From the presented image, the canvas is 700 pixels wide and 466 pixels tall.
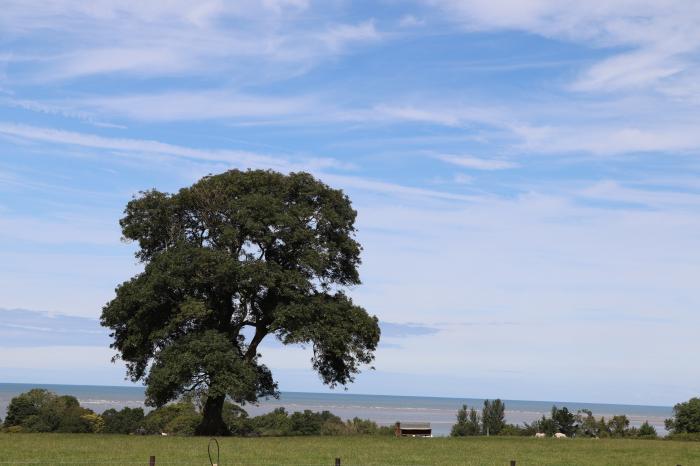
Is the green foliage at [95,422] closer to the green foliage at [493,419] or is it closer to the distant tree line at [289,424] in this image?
the distant tree line at [289,424]

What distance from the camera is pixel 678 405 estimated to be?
55.2 meters

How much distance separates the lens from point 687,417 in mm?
53625

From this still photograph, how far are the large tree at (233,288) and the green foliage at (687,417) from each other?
67.2 ft

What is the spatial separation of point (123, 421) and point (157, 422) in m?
2.41

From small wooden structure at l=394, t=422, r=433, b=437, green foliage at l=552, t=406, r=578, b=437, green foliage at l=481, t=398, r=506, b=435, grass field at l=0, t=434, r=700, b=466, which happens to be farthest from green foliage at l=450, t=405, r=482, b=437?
grass field at l=0, t=434, r=700, b=466

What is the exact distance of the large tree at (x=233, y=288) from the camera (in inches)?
1695

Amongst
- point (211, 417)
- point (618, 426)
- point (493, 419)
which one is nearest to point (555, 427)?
point (493, 419)

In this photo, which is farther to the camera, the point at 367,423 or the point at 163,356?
the point at 367,423

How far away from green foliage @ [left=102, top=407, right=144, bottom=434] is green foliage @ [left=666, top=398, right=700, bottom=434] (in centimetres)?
3431

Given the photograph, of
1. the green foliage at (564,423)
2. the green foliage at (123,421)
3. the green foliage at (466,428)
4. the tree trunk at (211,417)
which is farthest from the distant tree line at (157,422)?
the green foliage at (564,423)

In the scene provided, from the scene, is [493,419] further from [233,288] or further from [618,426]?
[233,288]

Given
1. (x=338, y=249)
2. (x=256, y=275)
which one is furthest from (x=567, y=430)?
(x=256, y=275)

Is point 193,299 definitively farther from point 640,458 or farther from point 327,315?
point 640,458

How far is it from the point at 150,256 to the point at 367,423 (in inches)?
844
